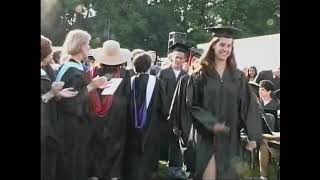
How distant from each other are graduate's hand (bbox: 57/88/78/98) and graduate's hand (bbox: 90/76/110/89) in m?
0.17

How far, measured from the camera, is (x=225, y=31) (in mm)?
3613

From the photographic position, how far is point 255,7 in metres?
3.62

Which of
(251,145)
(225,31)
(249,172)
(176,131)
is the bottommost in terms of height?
(249,172)

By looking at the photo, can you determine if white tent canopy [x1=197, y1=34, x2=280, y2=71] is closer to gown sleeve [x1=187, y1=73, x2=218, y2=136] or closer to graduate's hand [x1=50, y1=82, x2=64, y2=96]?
gown sleeve [x1=187, y1=73, x2=218, y2=136]

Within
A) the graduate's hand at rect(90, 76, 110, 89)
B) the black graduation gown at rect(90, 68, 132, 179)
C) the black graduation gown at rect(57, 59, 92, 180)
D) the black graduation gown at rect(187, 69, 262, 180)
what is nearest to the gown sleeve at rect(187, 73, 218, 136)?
the black graduation gown at rect(187, 69, 262, 180)

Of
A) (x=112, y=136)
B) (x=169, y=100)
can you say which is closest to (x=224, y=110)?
(x=169, y=100)

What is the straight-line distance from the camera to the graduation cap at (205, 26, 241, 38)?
3.61m

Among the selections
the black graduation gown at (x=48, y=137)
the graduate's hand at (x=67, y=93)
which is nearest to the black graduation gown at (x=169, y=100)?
the graduate's hand at (x=67, y=93)

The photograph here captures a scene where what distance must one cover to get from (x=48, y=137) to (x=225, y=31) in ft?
5.66

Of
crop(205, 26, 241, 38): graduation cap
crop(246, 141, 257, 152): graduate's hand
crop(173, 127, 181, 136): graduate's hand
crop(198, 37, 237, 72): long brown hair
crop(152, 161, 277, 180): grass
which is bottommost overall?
crop(152, 161, 277, 180): grass

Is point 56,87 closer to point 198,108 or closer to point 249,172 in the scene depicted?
point 198,108

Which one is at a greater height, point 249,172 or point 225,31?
point 225,31

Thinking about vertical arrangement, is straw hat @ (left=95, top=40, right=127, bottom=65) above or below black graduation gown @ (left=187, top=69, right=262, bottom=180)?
above

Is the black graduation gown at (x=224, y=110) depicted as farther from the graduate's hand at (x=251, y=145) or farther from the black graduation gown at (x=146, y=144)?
the black graduation gown at (x=146, y=144)
